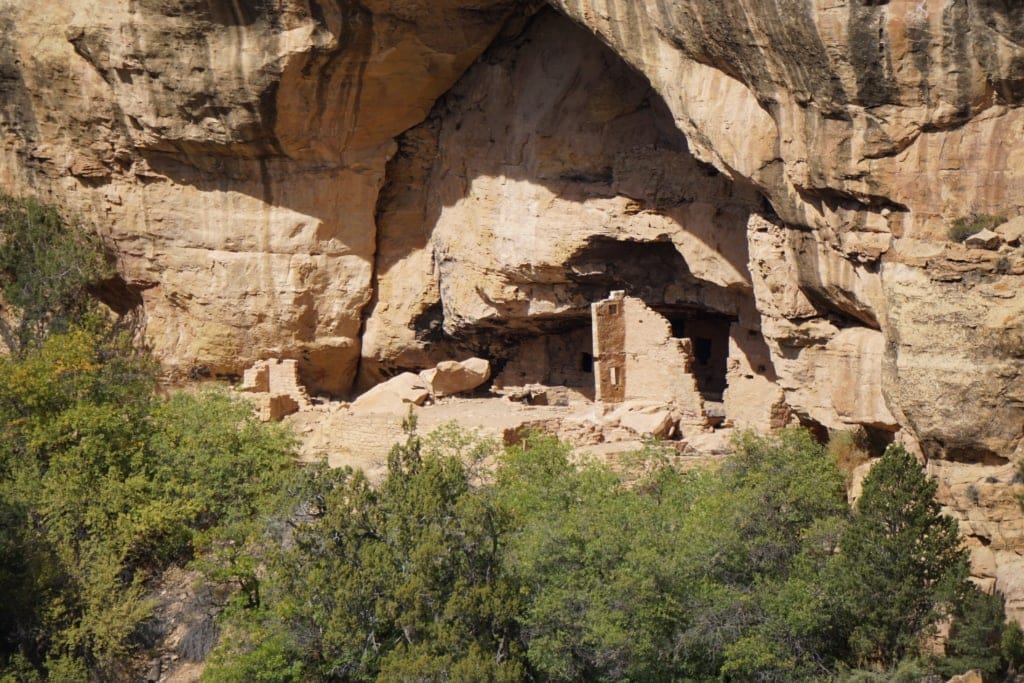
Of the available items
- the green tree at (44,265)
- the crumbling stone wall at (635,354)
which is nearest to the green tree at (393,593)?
the crumbling stone wall at (635,354)

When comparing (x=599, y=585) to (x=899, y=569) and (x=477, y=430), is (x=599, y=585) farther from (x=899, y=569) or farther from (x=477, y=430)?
(x=477, y=430)

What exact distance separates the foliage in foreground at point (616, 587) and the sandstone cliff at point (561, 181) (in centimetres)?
90

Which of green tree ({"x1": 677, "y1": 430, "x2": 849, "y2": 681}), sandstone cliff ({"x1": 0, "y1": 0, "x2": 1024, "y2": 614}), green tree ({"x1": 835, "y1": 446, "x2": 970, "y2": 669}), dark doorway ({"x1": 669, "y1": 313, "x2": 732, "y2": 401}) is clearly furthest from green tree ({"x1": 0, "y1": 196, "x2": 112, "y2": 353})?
green tree ({"x1": 835, "y1": 446, "x2": 970, "y2": 669})

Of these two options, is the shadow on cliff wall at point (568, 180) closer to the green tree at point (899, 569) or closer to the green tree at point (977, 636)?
the green tree at point (899, 569)

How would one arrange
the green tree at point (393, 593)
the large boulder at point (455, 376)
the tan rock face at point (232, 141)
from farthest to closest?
the large boulder at point (455, 376) → the tan rock face at point (232, 141) → the green tree at point (393, 593)

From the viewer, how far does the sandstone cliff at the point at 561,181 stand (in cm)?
1524

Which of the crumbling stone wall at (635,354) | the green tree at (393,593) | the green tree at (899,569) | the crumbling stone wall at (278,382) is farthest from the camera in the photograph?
the crumbling stone wall at (278,382)

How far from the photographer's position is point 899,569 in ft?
48.8

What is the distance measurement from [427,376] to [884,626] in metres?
8.72

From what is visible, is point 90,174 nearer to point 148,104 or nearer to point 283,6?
point 148,104

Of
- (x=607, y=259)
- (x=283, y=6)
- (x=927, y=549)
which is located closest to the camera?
(x=927, y=549)

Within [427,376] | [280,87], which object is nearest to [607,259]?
[427,376]

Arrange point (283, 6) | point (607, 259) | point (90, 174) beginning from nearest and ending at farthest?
point (283, 6) < point (607, 259) < point (90, 174)

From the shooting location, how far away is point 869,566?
590 inches
